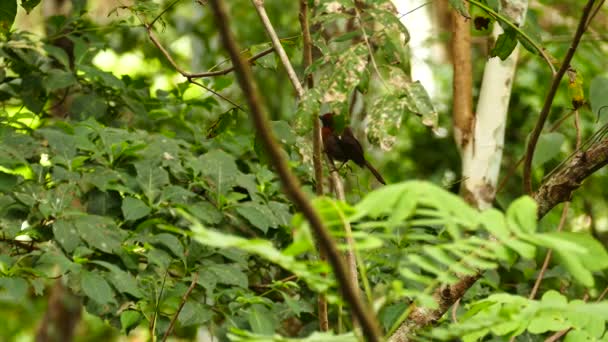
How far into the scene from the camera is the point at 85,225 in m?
2.17

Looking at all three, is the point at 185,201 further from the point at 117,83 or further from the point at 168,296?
the point at 117,83

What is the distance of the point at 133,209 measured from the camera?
2314 millimetres

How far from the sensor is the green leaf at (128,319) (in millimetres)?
2135

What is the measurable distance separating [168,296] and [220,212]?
13.1 inches

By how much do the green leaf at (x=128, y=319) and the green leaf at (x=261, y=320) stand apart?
28 cm

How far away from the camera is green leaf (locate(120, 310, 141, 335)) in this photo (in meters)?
2.13

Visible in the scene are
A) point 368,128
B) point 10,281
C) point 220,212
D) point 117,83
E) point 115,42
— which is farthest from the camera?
point 115,42

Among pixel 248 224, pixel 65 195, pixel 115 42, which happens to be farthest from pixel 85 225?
pixel 115 42

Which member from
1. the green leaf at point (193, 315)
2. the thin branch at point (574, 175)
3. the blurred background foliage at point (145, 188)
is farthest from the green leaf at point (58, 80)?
the thin branch at point (574, 175)

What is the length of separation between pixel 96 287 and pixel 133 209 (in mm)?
311

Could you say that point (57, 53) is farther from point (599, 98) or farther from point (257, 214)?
point (599, 98)

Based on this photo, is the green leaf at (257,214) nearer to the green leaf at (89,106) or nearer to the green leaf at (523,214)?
the green leaf at (89,106)

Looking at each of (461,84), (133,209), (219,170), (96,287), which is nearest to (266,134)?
(96,287)

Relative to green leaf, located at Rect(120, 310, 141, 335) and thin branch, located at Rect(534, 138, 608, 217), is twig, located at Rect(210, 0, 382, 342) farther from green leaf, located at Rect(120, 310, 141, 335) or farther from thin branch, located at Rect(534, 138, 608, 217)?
green leaf, located at Rect(120, 310, 141, 335)
